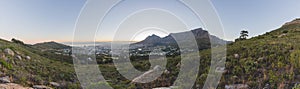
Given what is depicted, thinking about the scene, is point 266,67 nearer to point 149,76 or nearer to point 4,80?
point 149,76

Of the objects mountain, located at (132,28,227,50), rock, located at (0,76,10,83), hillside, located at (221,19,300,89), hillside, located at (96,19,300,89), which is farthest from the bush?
hillside, located at (221,19,300,89)

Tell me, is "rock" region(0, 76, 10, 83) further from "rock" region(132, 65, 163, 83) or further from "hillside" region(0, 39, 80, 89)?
"rock" region(132, 65, 163, 83)

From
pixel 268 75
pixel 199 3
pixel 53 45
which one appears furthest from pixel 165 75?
pixel 53 45

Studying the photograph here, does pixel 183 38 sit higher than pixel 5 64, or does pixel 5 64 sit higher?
pixel 183 38

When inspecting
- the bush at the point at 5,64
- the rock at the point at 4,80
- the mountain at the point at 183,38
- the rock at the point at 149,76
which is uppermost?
the mountain at the point at 183,38

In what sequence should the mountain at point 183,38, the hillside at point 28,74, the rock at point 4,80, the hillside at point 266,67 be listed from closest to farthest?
the hillside at point 266,67 → the rock at point 4,80 → the hillside at point 28,74 → the mountain at point 183,38

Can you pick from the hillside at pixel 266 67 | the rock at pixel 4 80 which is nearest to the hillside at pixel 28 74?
the rock at pixel 4 80

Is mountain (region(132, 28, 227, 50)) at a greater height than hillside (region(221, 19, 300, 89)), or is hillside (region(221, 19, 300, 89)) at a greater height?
mountain (region(132, 28, 227, 50))

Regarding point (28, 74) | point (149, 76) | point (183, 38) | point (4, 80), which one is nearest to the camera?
point (4, 80)

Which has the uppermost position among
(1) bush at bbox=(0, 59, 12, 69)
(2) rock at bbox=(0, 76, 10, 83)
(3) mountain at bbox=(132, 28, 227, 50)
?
(3) mountain at bbox=(132, 28, 227, 50)

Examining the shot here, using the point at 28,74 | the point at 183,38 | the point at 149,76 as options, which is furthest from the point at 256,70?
the point at 28,74

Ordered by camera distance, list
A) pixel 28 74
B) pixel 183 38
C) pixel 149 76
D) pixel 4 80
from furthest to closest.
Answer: pixel 183 38 → pixel 28 74 → pixel 149 76 → pixel 4 80

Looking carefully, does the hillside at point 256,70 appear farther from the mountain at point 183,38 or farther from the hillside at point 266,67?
the mountain at point 183,38

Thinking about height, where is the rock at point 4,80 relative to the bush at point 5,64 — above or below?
below
